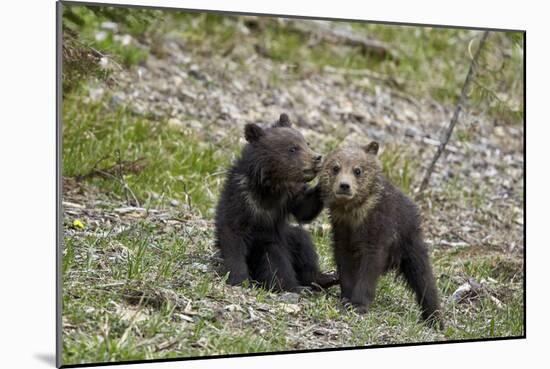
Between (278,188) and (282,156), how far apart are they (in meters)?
0.24

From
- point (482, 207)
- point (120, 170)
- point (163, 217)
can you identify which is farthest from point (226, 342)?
point (482, 207)

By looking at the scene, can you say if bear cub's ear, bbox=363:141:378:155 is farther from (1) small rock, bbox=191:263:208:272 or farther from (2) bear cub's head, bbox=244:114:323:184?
(1) small rock, bbox=191:263:208:272

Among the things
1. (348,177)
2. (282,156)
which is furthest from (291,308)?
(282,156)

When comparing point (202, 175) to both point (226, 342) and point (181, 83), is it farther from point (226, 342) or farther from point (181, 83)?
point (226, 342)

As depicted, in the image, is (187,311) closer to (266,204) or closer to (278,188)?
(266,204)

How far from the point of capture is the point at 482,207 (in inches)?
412

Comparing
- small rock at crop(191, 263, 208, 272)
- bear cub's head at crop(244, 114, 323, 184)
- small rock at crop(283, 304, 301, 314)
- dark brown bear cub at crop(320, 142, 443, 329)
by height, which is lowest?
small rock at crop(283, 304, 301, 314)

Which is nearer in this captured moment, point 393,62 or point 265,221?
point 265,221

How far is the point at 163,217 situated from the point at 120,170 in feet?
2.18

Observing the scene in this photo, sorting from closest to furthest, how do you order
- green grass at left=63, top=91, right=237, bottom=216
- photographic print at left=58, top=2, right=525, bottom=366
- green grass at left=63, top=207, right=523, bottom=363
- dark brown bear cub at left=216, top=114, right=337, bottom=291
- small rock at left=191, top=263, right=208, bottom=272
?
green grass at left=63, top=207, right=523, bottom=363
photographic print at left=58, top=2, right=525, bottom=366
dark brown bear cub at left=216, top=114, right=337, bottom=291
small rock at left=191, top=263, right=208, bottom=272
green grass at left=63, top=91, right=237, bottom=216

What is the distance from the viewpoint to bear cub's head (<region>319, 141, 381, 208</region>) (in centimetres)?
707

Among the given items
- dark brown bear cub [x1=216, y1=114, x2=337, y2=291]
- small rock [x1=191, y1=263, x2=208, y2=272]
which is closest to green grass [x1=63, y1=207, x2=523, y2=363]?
small rock [x1=191, y1=263, x2=208, y2=272]

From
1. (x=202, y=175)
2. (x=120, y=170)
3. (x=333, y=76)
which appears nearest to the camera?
(x=120, y=170)

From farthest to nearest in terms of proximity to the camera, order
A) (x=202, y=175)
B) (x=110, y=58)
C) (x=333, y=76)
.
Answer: (x=333, y=76), (x=202, y=175), (x=110, y=58)
